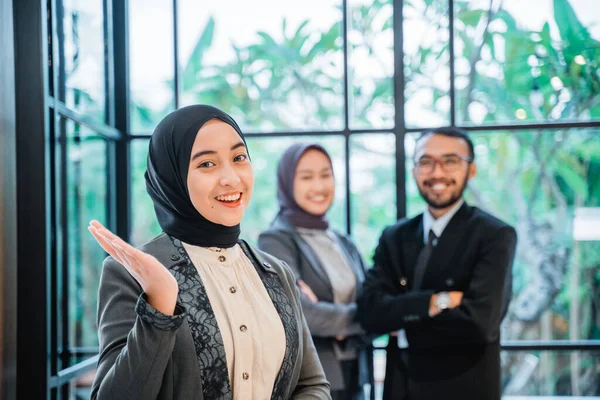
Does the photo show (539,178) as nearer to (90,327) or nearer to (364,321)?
(364,321)

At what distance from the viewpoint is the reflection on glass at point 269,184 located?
3740 mm

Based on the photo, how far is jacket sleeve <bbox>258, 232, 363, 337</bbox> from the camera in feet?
9.39

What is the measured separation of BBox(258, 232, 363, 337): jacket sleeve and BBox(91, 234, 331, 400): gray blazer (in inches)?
40.0

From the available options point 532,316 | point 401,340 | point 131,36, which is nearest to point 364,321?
point 401,340

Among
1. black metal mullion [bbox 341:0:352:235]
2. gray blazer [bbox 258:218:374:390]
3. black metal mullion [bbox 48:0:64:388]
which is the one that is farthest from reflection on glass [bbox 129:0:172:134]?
gray blazer [bbox 258:218:374:390]

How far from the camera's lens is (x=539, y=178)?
144 inches

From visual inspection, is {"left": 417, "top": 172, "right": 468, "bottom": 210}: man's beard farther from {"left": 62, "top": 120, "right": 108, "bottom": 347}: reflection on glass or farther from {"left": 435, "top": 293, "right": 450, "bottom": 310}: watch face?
{"left": 62, "top": 120, "right": 108, "bottom": 347}: reflection on glass

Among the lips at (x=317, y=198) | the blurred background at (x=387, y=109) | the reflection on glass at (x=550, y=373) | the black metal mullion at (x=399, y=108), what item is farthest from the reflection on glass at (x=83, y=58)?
the reflection on glass at (x=550, y=373)

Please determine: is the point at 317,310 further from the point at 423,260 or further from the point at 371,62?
the point at 371,62

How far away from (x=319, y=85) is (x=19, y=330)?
1.94m

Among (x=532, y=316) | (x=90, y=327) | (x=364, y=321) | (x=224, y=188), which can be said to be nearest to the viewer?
(x=224, y=188)

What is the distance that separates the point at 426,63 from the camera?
377cm

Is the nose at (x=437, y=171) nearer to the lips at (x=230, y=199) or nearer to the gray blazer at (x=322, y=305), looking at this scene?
the gray blazer at (x=322, y=305)

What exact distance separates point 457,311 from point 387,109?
1.37 m
